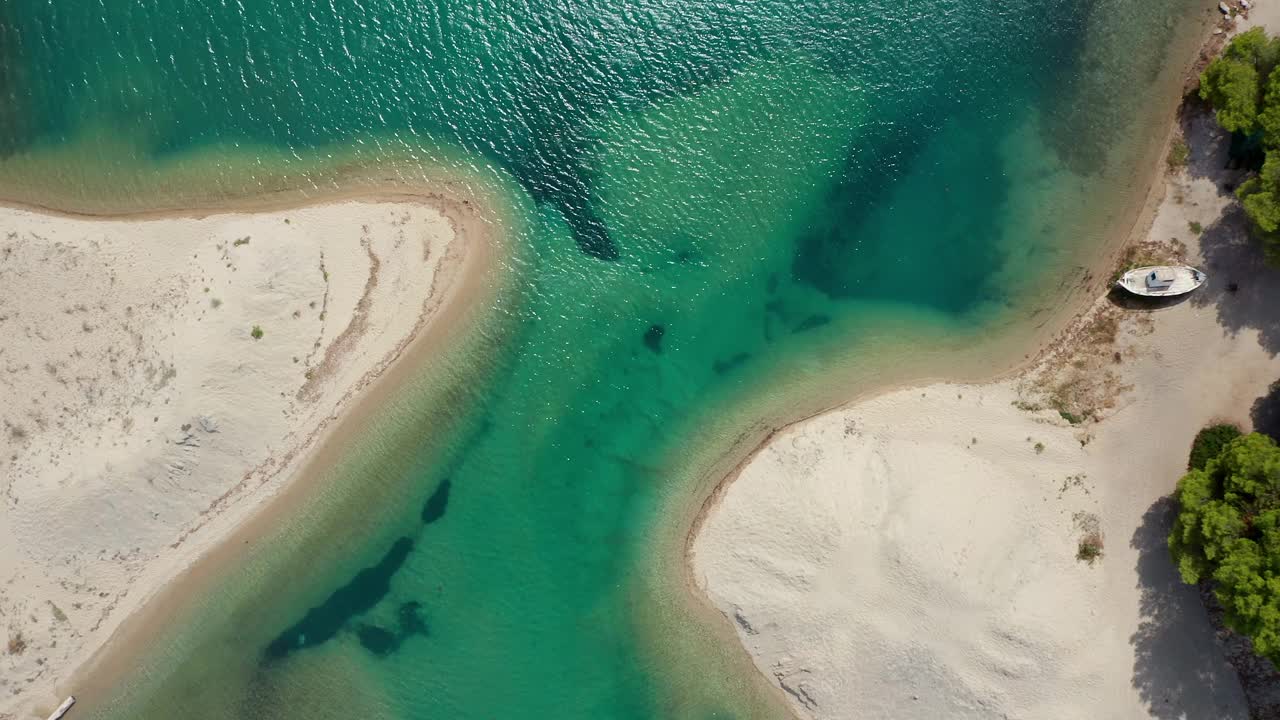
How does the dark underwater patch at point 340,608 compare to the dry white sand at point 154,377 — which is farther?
the dark underwater patch at point 340,608

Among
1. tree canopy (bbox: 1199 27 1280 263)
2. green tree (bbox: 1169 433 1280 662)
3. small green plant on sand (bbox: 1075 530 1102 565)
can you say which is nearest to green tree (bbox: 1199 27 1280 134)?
tree canopy (bbox: 1199 27 1280 263)

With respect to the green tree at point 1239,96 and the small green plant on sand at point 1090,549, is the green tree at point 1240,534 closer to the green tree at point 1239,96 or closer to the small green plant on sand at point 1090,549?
the small green plant on sand at point 1090,549

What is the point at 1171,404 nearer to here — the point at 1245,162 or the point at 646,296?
the point at 1245,162

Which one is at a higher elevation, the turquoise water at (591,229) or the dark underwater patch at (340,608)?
the turquoise water at (591,229)

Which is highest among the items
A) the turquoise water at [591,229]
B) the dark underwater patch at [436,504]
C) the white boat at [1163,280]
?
the white boat at [1163,280]

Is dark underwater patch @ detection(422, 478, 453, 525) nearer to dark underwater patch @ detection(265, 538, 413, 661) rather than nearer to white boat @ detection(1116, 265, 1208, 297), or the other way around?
dark underwater patch @ detection(265, 538, 413, 661)

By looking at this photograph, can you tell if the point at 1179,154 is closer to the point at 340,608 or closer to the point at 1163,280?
the point at 1163,280

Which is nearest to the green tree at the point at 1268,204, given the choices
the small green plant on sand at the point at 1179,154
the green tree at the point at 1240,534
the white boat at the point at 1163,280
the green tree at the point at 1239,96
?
the green tree at the point at 1239,96
